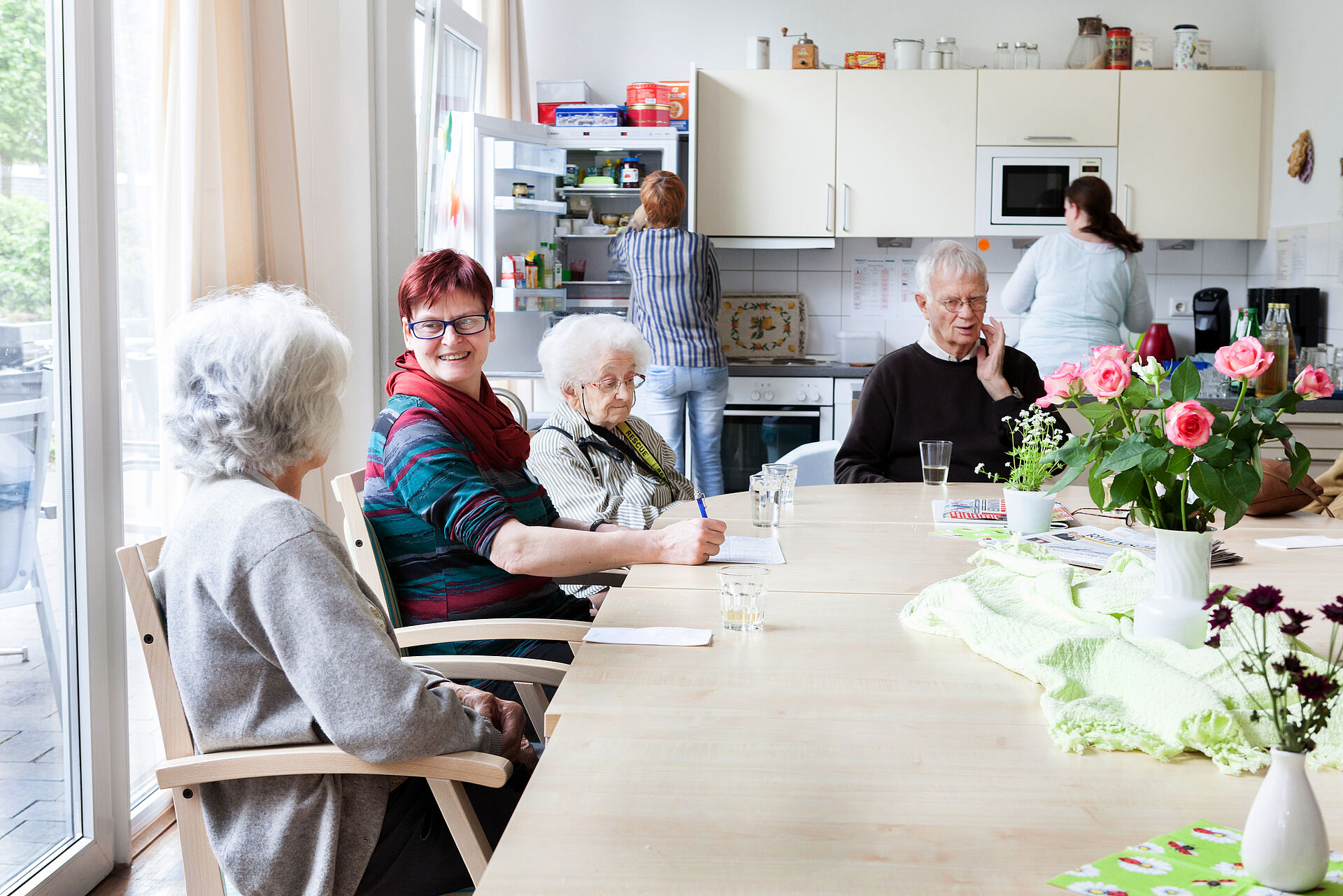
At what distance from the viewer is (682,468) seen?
4.78 metres

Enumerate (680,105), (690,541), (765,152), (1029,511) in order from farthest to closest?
(680,105) < (765,152) < (1029,511) < (690,541)

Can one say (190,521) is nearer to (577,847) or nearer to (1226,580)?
(577,847)

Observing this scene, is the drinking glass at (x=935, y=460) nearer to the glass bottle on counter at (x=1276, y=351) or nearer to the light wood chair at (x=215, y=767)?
the glass bottle on counter at (x=1276, y=351)

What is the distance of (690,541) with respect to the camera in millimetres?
1866

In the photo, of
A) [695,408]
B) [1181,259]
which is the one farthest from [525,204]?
[1181,259]

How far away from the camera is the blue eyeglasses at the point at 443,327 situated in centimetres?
201

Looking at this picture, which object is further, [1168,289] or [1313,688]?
[1168,289]

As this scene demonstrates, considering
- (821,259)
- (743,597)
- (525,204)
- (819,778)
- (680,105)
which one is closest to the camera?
(819,778)

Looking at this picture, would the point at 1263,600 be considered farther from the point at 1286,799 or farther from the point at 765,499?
the point at 765,499

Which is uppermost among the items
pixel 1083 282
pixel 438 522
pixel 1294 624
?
pixel 1083 282

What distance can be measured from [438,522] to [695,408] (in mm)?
2862

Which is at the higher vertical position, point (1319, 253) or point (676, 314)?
point (1319, 253)

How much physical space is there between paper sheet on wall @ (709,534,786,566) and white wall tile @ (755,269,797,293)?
3.33 metres

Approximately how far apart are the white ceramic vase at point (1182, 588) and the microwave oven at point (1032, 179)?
3.71 meters
